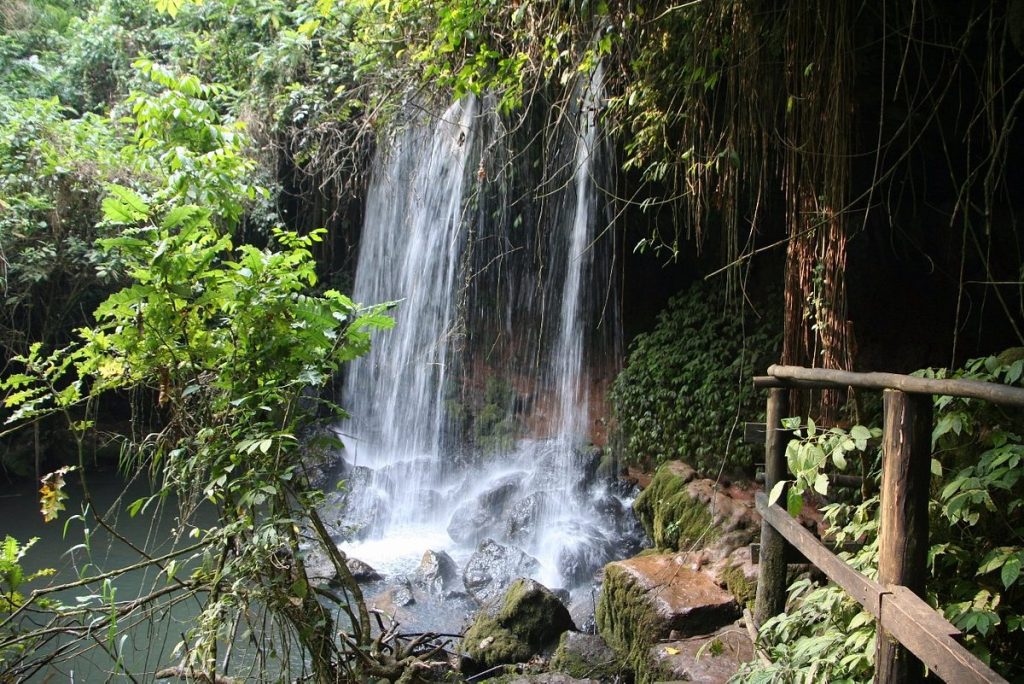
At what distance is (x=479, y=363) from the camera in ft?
34.3

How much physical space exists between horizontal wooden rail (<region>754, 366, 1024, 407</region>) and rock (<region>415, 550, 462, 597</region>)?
4.06m

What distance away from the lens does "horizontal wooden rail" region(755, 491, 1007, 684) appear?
67.9 inches

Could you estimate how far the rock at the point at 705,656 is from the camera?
3363 millimetres

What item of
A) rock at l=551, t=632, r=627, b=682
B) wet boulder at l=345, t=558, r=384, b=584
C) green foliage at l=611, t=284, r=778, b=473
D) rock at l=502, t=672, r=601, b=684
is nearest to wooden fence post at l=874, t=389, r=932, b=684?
rock at l=502, t=672, r=601, b=684

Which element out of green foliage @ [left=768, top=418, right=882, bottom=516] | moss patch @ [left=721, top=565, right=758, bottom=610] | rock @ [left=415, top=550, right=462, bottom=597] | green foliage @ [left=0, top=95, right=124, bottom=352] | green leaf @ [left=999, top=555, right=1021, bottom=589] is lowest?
rock @ [left=415, top=550, right=462, bottom=597]

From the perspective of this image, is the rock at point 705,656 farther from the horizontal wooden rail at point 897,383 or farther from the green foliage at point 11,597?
→ the green foliage at point 11,597

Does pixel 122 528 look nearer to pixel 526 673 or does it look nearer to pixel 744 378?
pixel 526 673

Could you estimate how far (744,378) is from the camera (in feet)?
21.7

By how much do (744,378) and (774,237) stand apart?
157 cm

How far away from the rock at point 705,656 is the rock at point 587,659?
43cm

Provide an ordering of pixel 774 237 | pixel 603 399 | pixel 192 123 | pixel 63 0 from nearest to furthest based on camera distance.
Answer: pixel 192 123, pixel 774 237, pixel 603 399, pixel 63 0

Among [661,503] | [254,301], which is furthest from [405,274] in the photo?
[254,301]

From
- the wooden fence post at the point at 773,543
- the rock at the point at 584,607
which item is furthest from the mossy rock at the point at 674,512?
the wooden fence post at the point at 773,543

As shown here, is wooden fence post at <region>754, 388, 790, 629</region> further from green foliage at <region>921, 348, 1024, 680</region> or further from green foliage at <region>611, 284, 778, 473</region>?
green foliage at <region>611, 284, 778, 473</region>
